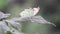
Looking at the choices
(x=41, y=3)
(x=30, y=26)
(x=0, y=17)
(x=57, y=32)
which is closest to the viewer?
(x=0, y=17)

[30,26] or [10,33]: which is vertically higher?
[10,33]

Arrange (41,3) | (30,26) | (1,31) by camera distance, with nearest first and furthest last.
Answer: (1,31)
(30,26)
(41,3)

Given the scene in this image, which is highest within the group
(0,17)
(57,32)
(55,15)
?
(0,17)

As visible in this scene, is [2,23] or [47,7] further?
[47,7]

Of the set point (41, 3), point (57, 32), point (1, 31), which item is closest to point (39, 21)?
point (1, 31)

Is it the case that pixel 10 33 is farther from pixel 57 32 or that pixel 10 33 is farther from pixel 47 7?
pixel 47 7

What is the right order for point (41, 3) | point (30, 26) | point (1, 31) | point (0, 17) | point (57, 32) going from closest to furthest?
point (1, 31) → point (0, 17) → point (30, 26) → point (57, 32) → point (41, 3)

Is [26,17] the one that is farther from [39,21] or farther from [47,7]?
[47,7]

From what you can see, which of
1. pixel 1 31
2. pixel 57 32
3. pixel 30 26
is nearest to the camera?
pixel 1 31

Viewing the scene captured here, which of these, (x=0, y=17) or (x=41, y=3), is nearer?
(x=0, y=17)

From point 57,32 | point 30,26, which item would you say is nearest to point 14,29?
point 30,26
